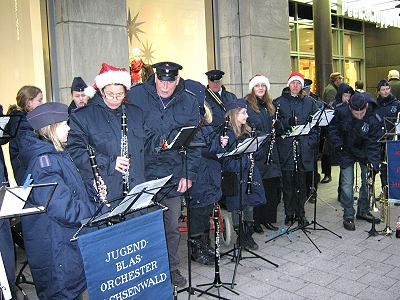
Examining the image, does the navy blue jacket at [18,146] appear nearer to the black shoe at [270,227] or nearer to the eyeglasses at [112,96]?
the eyeglasses at [112,96]

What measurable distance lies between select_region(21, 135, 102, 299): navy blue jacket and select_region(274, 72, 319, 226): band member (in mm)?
3983

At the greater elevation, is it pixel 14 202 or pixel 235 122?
pixel 235 122

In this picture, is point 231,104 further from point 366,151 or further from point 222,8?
point 222,8

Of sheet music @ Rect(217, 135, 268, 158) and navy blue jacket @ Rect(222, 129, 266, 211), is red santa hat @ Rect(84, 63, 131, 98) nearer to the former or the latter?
sheet music @ Rect(217, 135, 268, 158)

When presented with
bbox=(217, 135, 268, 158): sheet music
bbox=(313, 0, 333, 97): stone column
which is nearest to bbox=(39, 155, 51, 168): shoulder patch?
bbox=(217, 135, 268, 158): sheet music

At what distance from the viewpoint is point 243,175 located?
593 centimetres

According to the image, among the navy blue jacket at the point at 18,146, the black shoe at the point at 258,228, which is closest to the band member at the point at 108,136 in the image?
the navy blue jacket at the point at 18,146

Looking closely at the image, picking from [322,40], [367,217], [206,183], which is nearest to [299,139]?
[367,217]

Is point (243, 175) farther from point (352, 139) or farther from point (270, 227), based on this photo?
point (352, 139)

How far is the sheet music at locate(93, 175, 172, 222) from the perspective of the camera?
3.13m

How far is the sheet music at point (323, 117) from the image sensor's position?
6234 millimetres

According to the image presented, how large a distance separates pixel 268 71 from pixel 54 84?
4691 mm

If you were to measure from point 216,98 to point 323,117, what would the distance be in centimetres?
158

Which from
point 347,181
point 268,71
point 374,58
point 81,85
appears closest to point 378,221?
point 347,181
